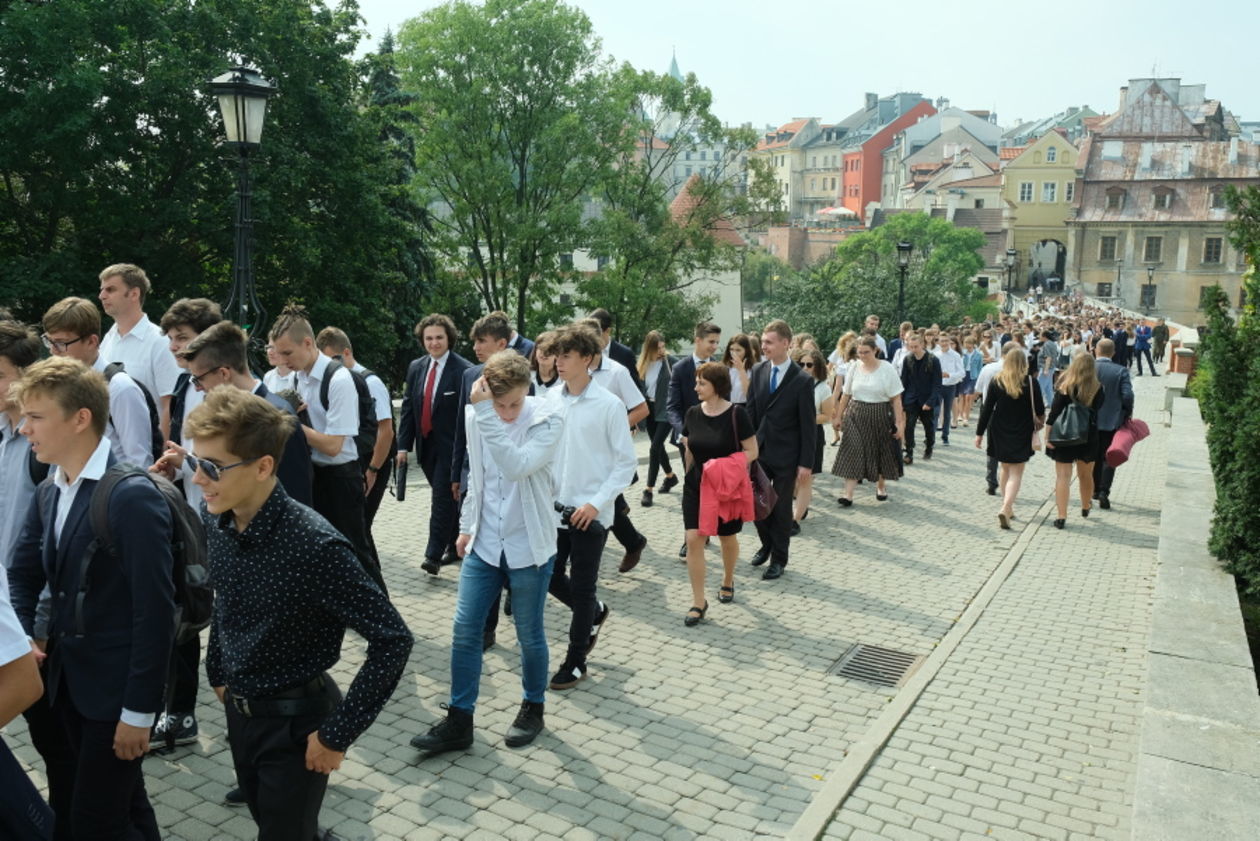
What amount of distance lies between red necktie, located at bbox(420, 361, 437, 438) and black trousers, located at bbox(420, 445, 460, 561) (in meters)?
0.16

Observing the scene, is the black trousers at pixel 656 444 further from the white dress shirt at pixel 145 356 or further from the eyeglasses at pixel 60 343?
the eyeglasses at pixel 60 343

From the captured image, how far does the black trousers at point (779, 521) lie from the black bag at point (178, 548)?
562cm

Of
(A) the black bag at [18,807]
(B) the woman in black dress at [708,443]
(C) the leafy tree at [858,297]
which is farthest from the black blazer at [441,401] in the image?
(C) the leafy tree at [858,297]

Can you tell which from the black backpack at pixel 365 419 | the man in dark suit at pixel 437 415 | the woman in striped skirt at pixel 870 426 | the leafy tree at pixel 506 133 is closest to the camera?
the black backpack at pixel 365 419

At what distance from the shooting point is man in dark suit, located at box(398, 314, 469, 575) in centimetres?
803

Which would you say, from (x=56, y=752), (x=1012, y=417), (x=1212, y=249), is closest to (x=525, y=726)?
(x=56, y=752)

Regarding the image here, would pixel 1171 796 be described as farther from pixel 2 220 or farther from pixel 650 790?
pixel 2 220

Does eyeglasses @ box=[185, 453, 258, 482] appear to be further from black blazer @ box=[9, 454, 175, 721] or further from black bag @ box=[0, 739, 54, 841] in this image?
black bag @ box=[0, 739, 54, 841]

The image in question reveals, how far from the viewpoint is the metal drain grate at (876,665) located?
668cm

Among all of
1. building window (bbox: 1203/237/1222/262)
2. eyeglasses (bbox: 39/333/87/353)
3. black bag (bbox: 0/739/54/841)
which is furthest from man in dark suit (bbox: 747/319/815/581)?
building window (bbox: 1203/237/1222/262)

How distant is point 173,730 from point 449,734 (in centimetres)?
136

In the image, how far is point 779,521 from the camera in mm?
8953

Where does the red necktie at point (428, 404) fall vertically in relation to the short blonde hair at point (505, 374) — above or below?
below

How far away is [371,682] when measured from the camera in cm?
308
